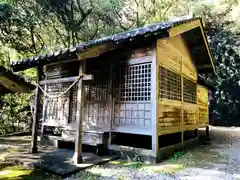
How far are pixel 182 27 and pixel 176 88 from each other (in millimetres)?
2165

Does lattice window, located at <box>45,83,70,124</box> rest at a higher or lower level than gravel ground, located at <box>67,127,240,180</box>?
higher

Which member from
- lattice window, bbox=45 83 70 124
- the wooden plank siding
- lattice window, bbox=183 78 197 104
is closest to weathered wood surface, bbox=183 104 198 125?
lattice window, bbox=183 78 197 104

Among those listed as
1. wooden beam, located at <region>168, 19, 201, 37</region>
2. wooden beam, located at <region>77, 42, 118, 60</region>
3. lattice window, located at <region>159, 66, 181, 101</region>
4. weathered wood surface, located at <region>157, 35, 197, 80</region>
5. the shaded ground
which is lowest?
the shaded ground

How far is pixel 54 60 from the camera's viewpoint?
587cm

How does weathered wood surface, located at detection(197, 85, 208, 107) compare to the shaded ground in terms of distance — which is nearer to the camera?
the shaded ground

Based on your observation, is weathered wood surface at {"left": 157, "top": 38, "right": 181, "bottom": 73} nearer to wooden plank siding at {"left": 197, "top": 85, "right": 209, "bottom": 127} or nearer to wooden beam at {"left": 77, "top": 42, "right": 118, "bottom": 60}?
wooden beam at {"left": 77, "top": 42, "right": 118, "bottom": 60}

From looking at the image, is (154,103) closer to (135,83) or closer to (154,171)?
Answer: (135,83)

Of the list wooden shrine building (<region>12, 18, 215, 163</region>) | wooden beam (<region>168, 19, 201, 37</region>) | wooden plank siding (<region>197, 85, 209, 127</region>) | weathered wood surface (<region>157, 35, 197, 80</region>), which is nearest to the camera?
wooden shrine building (<region>12, 18, 215, 163</region>)

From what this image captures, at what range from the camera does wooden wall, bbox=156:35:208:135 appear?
6.52m

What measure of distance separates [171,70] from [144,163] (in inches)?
126

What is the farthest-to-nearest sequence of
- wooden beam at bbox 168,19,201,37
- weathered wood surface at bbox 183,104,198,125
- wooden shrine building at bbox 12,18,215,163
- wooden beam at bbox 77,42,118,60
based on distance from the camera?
weathered wood surface at bbox 183,104,198,125
wooden beam at bbox 168,19,201,37
wooden shrine building at bbox 12,18,215,163
wooden beam at bbox 77,42,118,60

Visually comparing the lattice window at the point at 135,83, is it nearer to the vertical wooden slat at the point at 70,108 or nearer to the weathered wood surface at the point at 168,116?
the weathered wood surface at the point at 168,116

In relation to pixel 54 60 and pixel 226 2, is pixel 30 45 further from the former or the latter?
pixel 226 2

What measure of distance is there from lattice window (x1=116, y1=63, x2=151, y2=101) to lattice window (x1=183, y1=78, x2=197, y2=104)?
289cm
